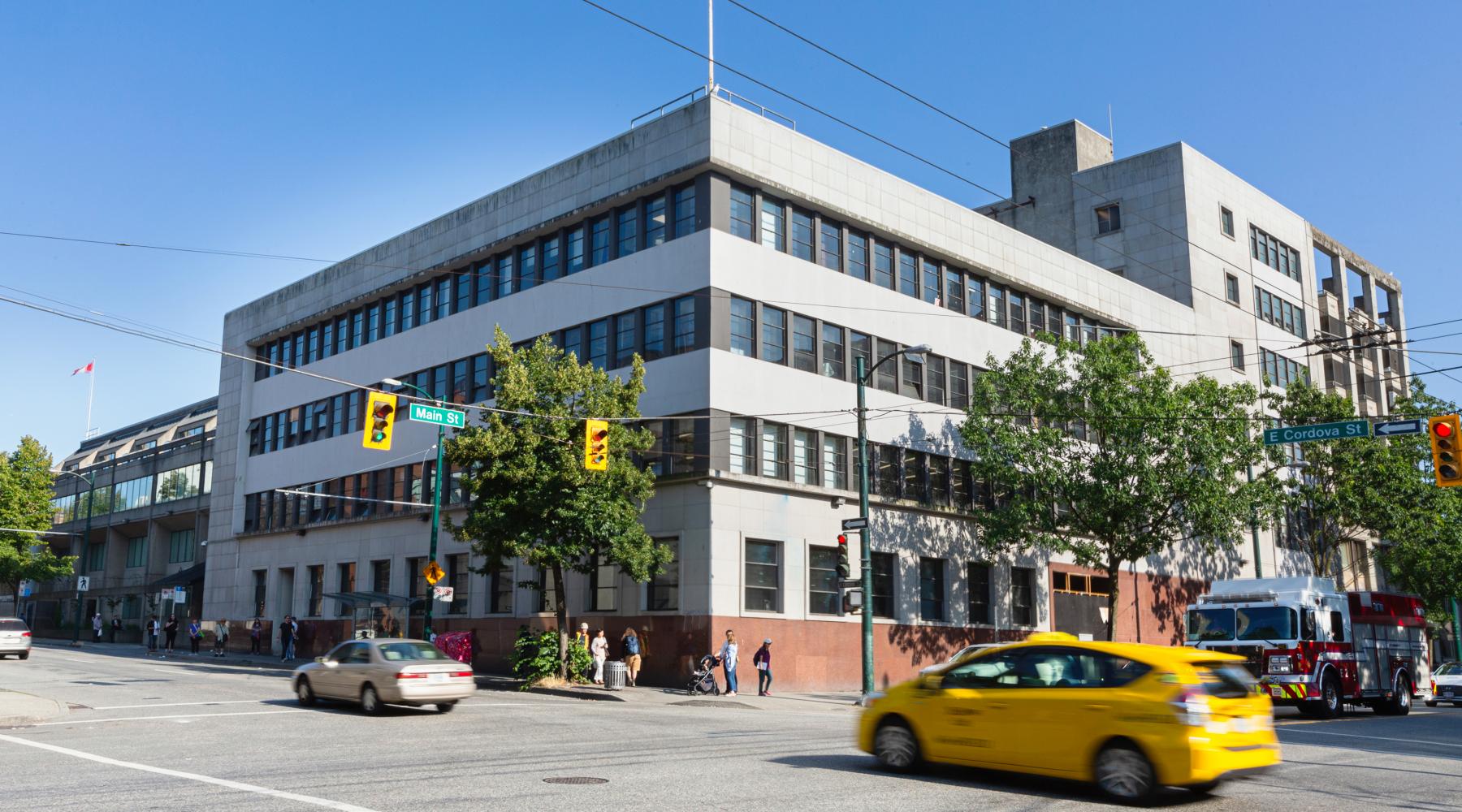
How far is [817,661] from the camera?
3338 centimetres

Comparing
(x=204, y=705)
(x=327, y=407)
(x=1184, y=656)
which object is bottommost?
(x=204, y=705)

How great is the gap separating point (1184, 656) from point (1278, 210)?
55.5 meters

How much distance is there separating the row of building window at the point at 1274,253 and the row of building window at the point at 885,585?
2606 cm

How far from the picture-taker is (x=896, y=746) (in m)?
13.0

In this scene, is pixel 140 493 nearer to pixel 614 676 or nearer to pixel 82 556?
pixel 82 556

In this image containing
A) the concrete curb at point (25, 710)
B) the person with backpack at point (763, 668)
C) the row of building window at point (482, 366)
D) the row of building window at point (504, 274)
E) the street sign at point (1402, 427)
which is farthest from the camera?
the row of building window at point (504, 274)

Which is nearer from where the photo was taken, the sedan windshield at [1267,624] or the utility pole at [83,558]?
the sedan windshield at [1267,624]

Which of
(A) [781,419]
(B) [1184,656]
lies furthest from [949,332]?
(B) [1184,656]

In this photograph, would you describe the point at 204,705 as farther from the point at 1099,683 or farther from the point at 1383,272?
the point at 1383,272

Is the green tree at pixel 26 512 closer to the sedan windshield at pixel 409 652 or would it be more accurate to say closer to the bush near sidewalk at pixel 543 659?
the bush near sidewalk at pixel 543 659

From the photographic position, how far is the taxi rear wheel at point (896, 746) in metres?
12.9

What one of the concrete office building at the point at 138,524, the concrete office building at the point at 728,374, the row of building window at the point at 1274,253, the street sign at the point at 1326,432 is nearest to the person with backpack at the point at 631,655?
the concrete office building at the point at 728,374

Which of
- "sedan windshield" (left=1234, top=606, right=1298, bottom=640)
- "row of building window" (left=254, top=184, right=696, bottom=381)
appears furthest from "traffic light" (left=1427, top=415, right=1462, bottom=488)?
"row of building window" (left=254, top=184, right=696, bottom=381)

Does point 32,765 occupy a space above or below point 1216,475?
below
